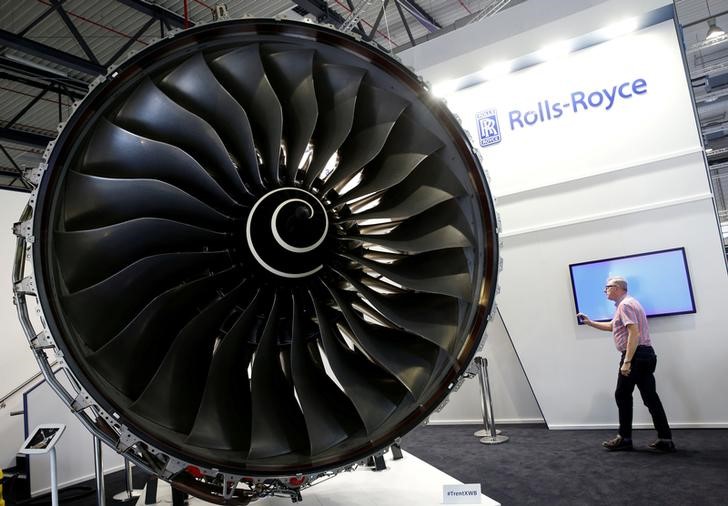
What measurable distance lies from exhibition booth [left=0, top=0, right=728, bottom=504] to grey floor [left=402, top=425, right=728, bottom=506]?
1.81ft

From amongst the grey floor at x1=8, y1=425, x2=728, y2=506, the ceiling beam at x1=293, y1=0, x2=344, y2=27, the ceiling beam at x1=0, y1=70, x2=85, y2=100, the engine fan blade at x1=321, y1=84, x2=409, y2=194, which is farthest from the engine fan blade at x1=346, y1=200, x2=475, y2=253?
the ceiling beam at x1=0, y1=70, x2=85, y2=100

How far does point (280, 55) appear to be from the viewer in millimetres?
1647

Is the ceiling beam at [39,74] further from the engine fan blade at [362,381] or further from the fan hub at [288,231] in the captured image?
the engine fan blade at [362,381]

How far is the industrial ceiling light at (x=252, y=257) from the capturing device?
54.8 inches

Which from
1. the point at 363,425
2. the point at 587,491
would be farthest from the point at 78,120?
the point at 587,491

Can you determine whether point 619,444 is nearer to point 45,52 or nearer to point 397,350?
point 397,350

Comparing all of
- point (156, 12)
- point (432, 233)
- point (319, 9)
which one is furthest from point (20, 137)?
point (432, 233)

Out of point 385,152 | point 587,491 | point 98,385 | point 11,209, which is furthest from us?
point 11,209

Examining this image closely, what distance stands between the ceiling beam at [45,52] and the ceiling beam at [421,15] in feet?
15.1

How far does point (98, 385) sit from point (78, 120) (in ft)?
2.41

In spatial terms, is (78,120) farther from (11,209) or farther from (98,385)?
(11,209)

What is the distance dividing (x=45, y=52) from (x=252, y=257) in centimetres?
670

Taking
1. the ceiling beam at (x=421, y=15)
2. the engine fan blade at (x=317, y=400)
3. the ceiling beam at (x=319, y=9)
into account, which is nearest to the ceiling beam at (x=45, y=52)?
the ceiling beam at (x=319, y=9)

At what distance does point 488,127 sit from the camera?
5777mm
